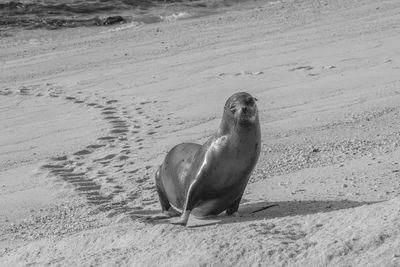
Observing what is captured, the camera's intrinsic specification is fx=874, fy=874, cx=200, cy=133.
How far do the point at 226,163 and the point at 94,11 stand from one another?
17176 mm

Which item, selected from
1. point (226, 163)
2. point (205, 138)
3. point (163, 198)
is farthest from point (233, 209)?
point (205, 138)

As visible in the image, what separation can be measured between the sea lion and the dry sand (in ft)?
0.41

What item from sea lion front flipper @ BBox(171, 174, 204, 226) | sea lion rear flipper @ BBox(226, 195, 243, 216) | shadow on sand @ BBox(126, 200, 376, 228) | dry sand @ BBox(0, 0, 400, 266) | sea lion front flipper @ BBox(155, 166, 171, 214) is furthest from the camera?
sea lion front flipper @ BBox(155, 166, 171, 214)

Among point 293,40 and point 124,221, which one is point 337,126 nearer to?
point 124,221

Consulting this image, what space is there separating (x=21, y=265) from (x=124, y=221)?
96 cm

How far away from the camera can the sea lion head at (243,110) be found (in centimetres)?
495

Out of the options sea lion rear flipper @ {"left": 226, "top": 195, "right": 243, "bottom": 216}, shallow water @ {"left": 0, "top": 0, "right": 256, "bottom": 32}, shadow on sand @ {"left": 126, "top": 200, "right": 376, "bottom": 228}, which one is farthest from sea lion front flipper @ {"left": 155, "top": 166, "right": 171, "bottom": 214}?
shallow water @ {"left": 0, "top": 0, "right": 256, "bottom": 32}

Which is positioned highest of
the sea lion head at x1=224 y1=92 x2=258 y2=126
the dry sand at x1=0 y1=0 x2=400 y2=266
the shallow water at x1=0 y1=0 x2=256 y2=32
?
the sea lion head at x1=224 y1=92 x2=258 y2=126

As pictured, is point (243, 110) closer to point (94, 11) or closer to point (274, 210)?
point (274, 210)

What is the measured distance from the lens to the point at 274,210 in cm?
516

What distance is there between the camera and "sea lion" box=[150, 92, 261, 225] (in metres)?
4.99

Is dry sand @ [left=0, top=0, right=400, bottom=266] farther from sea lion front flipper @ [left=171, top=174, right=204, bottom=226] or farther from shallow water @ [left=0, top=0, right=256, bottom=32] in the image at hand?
shallow water @ [left=0, top=0, right=256, bottom=32]

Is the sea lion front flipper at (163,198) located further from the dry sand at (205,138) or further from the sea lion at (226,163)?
the sea lion at (226,163)

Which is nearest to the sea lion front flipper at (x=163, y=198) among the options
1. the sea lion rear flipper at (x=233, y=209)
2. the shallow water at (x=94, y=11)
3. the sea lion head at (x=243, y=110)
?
the sea lion rear flipper at (x=233, y=209)
